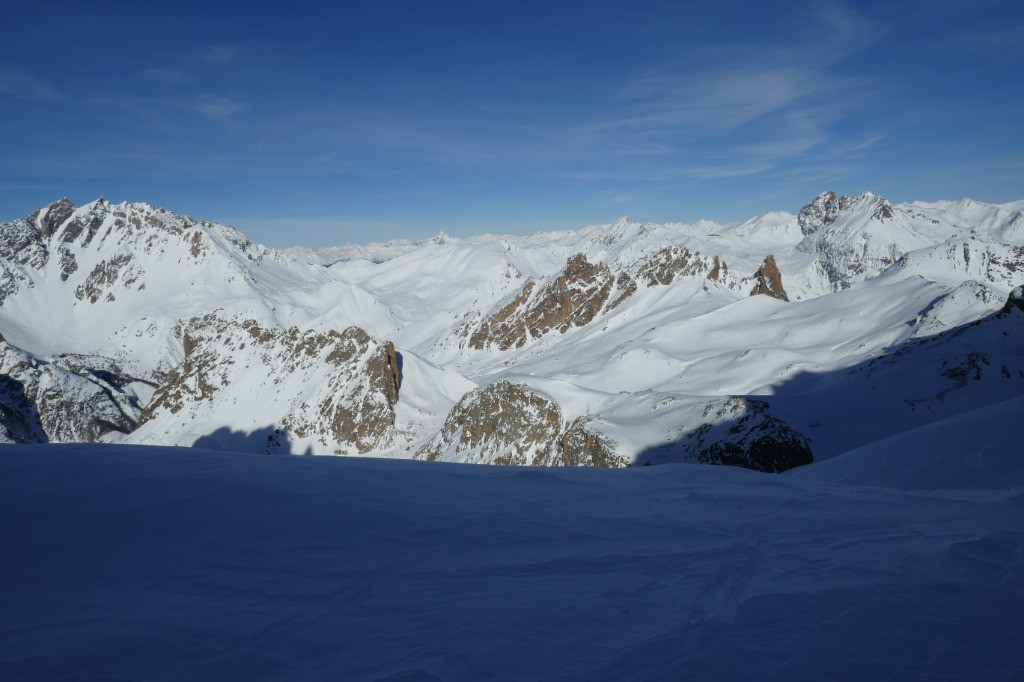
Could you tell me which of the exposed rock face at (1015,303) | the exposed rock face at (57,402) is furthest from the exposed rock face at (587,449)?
the exposed rock face at (57,402)

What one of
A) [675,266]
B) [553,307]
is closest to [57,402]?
[553,307]

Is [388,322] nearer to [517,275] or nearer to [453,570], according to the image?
[517,275]

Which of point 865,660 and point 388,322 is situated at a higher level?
point 388,322

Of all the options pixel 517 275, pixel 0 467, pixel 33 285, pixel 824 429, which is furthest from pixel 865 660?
pixel 33 285

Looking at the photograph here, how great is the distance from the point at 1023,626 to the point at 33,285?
226 metres

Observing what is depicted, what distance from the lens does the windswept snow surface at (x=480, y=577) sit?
12.1ft

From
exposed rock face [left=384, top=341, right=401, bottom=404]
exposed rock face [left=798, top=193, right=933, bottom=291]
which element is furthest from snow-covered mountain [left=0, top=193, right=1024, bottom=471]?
exposed rock face [left=798, top=193, right=933, bottom=291]

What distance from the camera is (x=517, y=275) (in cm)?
Answer: 17375

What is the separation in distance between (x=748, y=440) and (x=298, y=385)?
3523cm

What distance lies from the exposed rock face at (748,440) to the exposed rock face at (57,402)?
75.4 m

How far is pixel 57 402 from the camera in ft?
240

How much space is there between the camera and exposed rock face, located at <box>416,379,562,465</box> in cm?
2512

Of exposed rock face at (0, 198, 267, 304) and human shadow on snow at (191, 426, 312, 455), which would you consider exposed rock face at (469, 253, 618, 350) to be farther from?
exposed rock face at (0, 198, 267, 304)

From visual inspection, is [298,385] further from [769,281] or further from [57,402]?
[769,281]
